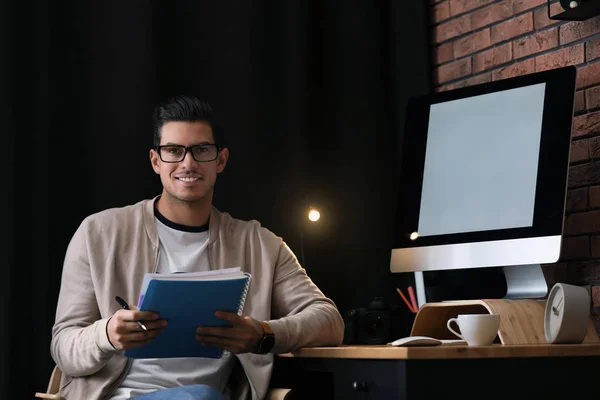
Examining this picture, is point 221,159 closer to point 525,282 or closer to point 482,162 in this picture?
point 482,162

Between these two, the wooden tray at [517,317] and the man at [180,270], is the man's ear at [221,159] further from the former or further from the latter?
the wooden tray at [517,317]

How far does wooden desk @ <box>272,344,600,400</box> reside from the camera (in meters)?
1.81

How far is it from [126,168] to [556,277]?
1372mm

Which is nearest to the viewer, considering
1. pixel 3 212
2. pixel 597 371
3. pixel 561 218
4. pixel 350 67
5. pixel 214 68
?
pixel 597 371

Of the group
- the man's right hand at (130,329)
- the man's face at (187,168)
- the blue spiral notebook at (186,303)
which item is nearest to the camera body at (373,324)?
the blue spiral notebook at (186,303)

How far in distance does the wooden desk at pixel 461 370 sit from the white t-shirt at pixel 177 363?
0.91 ft

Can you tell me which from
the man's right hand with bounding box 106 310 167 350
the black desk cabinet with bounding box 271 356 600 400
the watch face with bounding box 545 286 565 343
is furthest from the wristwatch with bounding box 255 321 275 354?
the watch face with bounding box 545 286 565 343

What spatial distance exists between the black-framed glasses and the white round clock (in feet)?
3.20

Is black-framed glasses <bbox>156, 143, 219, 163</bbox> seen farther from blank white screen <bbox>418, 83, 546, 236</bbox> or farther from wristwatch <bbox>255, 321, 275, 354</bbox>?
blank white screen <bbox>418, 83, 546, 236</bbox>

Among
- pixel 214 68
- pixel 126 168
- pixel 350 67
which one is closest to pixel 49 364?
pixel 126 168

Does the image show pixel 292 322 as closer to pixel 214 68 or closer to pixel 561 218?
pixel 561 218

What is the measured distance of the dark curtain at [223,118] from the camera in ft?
8.27

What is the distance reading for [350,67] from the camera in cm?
316

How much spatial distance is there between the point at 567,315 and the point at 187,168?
1.04 meters
